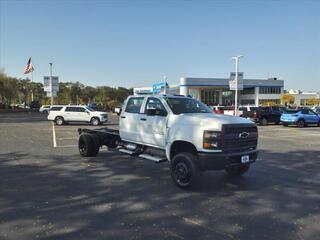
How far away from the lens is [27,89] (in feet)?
276

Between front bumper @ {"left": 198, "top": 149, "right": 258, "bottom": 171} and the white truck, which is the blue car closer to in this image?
the white truck

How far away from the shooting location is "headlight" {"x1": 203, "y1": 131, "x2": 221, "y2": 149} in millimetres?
7051

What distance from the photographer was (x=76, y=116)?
29.8 metres

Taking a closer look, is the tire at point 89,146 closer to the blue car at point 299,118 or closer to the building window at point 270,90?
the blue car at point 299,118

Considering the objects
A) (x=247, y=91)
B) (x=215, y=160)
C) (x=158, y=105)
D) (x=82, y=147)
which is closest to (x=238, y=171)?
(x=215, y=160)

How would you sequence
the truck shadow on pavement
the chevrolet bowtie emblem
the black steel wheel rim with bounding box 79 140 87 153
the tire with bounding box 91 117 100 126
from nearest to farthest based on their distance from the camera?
the truck shadow on pavement
the chevrolet bowtie emblem
the black steel wheel rim with bounding box 79 140 87 153
the tire with bounding box 91 117 100 126

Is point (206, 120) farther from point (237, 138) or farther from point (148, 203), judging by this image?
point (148, 203)

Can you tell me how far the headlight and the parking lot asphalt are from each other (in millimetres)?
999

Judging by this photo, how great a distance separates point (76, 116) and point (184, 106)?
2260 centimetres

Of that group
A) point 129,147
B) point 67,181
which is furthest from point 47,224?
point 129,147

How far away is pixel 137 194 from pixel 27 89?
8413 cm

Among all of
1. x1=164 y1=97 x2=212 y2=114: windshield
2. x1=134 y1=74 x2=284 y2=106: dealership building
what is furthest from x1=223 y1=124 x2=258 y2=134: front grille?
x1=134 y1=74 x2=284 y2=106: dealership building

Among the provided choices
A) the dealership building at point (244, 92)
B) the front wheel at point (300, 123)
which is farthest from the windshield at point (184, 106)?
the dealership building at point (244, 92)

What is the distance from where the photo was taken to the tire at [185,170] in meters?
7.16
